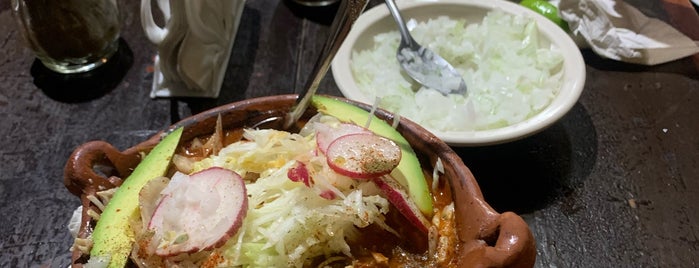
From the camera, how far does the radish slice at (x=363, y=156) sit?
0.85 metres

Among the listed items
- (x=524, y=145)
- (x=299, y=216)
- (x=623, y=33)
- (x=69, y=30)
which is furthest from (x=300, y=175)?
(x=623, y=33)

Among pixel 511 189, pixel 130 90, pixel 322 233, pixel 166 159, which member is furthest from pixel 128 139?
pixel 511 189

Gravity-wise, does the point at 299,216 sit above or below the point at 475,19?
above

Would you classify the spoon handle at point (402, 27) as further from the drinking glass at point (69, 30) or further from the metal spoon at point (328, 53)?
the drinking glass at point (69, 30)

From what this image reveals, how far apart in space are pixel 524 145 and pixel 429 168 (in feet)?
1.60

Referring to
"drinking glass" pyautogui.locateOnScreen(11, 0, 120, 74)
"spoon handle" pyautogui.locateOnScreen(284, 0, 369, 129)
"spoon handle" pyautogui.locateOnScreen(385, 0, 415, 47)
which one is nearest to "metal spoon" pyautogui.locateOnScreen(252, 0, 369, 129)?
"spoon handle" pyautogui.locateOnScreen(284, 0, 369, 129)

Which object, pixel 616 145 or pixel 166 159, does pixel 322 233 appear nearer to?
pixel 166 159

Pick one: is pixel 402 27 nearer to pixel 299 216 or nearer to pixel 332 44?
pixel 332 44

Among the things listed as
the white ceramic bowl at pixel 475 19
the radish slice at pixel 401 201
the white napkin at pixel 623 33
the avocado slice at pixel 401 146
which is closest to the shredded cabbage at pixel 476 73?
the white ceramic bowl at pixel 475 19

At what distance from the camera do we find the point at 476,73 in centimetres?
155

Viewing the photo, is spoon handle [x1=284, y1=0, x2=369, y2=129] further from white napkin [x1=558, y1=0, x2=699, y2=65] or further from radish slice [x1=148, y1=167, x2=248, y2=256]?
white napkin [x1=558, y1=0, x2=699, y2=65]

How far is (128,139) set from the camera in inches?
57.7

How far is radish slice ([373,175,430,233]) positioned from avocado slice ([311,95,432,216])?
0.07 ft

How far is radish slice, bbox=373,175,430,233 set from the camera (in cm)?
87
